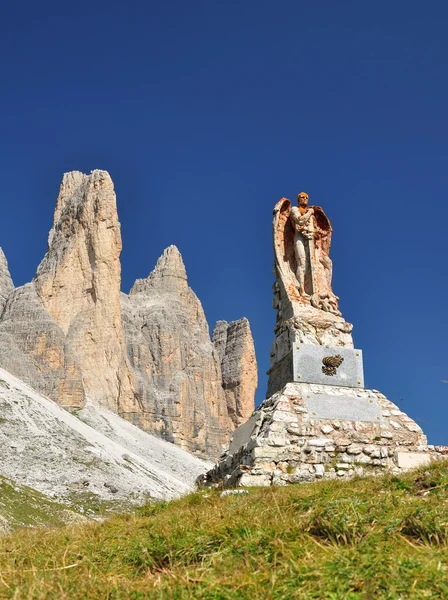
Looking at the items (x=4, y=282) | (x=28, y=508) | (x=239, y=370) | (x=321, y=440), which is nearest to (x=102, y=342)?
(x=4, y=282)

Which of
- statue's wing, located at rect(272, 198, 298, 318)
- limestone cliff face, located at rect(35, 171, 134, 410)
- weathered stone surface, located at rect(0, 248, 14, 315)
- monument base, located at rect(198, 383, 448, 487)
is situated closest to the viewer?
monument base, located at rect(198, 383, 448, 487)

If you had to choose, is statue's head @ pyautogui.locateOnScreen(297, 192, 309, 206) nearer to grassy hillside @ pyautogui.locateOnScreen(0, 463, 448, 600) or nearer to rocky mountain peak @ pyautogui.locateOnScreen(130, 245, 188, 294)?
grassy hillside @ pyautogui.locateOnScreen(0, 463, 448, 600)

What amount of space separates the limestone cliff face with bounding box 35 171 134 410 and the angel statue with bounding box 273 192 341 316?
7199cm

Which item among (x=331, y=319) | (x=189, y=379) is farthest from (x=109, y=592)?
(x=189, y=379)

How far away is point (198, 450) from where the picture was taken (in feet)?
297

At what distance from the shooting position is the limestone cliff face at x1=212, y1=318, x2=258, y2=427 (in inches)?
4272

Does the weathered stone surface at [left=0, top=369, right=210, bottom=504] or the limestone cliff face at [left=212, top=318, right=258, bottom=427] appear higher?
the limestone cliff face at [left=212, top=318, right=258, bottom=427]

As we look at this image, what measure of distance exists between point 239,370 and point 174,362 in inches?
502

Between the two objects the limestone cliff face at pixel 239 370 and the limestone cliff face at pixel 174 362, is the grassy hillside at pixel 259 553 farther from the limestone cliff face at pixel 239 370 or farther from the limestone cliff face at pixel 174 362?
the limestone cliff face at pixel 239 370


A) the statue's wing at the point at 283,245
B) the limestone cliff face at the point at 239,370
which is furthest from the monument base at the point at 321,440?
the limestone cliff face at the point at 239,370

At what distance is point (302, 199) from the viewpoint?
44.3 ft

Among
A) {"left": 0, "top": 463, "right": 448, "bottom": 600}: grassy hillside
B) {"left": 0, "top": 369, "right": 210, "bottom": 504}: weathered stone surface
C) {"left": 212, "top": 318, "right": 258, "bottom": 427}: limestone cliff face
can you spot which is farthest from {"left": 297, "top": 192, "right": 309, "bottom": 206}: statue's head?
{"left": 212, "top": 318, "right": 258, "bottom": 427}: limestone cliff face

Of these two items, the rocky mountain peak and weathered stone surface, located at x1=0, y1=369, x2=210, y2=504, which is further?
the rocky mountain peak

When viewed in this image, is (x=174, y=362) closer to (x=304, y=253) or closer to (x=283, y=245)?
(x=283, y=245)
